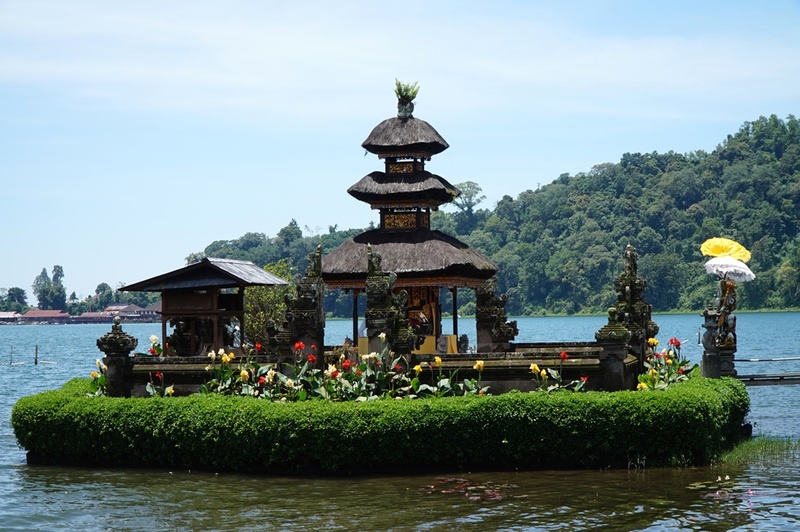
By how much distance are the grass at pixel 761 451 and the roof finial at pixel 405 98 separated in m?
14.7

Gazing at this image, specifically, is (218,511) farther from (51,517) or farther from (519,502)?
(519,502)

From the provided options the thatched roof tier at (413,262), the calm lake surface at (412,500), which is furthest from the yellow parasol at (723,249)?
the calm lake surface at (412,500)

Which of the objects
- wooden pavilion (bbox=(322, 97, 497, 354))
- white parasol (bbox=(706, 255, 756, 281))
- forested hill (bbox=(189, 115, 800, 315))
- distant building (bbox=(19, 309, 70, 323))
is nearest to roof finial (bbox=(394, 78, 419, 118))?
wooden pavilion (bbox=(322, 97, 497, 354))

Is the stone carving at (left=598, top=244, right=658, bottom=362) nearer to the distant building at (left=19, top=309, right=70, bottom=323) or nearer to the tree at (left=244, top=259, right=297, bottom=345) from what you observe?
the tree at (left=244, top=259, right=297, bottom=345)

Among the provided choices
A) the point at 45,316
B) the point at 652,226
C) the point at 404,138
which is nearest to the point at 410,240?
the point at 404,138

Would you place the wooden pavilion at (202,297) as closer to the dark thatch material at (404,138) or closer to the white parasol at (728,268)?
the dark thatch material at (404,138)

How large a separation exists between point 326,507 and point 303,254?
5521 inches

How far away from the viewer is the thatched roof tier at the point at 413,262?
107 feet

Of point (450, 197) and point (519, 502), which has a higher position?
point (450, 197)

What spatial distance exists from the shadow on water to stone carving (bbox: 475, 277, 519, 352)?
35.2 feet

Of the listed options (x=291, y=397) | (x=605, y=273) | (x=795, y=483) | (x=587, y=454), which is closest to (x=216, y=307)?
(x=291, y=397)

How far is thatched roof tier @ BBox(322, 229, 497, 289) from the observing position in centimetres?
3266

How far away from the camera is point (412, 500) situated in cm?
2005

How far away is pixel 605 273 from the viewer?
126m
